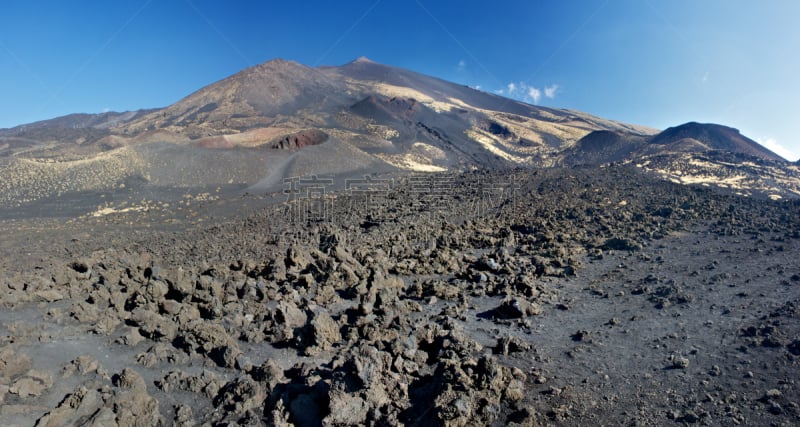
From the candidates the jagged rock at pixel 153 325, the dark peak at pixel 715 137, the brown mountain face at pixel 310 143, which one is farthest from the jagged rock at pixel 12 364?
the dark peak at pixel 715 137

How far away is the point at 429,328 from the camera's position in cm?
779

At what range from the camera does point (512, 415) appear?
18.6ft

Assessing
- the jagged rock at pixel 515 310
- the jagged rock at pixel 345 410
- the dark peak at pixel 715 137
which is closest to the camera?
the jagged rock at pixel 345 410

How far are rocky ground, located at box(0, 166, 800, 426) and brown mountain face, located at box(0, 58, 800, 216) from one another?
1592cm

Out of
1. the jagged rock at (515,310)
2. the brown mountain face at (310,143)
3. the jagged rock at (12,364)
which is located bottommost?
the jagged rock at (515,310)

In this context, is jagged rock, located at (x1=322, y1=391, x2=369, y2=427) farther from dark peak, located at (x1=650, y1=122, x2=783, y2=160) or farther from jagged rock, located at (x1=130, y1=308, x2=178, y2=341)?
dark peak, located at (x1=650, y1=122, x2=783, y2=160)

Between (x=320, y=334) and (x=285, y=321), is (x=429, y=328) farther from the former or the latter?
(x=285, y=321)

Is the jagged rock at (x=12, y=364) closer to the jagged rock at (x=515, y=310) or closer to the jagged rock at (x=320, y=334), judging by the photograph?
the jagged rock at (x=320, y=334)

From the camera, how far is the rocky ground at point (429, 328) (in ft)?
18.2

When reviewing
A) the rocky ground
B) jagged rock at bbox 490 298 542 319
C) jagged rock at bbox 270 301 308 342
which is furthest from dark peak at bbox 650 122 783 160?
jagged rock at bbox 270 301 308 342

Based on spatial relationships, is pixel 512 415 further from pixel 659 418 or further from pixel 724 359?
pixel 724 359

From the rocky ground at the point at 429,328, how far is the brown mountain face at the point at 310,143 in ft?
52.2

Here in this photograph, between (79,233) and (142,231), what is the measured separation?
268cm

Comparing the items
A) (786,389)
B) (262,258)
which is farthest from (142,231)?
(786,389)
